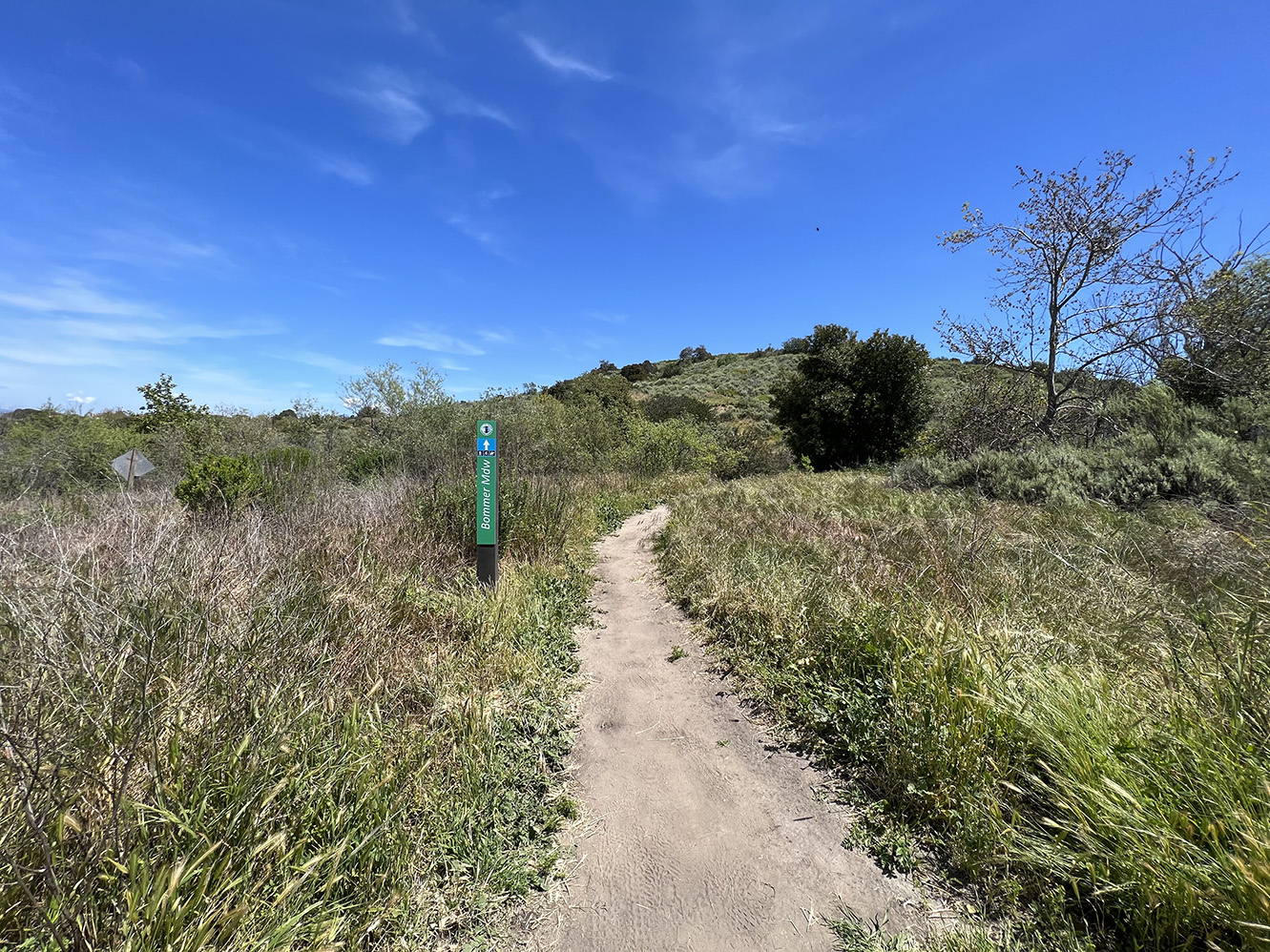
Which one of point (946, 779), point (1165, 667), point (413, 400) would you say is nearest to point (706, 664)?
point (946, 779)

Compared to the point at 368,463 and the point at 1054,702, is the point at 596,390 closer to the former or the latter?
the point at 368,463

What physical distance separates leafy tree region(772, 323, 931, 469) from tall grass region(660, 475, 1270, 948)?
35.7 ft

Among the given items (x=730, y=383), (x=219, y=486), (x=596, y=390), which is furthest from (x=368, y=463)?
(x=730, y=383)

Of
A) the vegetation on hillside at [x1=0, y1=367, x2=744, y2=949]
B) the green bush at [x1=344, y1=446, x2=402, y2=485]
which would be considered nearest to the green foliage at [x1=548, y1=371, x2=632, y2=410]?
the green bush at [x1=344, y1=446, x2=402, y2=485]

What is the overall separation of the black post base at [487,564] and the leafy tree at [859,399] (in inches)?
529

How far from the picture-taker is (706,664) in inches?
159

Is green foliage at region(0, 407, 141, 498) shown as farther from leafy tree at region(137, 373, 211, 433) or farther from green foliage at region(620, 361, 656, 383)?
green foliage at region(620, 361, 656, 383)

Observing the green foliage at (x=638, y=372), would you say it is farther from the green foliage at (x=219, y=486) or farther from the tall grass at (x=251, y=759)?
the tall grass at (x=251, y=759)

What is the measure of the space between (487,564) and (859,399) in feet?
46.9

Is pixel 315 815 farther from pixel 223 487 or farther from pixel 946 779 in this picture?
pixel 223 487

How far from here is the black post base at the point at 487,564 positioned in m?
4.87

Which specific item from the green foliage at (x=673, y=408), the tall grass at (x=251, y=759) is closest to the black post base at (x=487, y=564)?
the tall grass at (x=251, y=759)

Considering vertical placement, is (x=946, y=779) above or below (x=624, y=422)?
below

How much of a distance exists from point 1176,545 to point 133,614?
734cm
